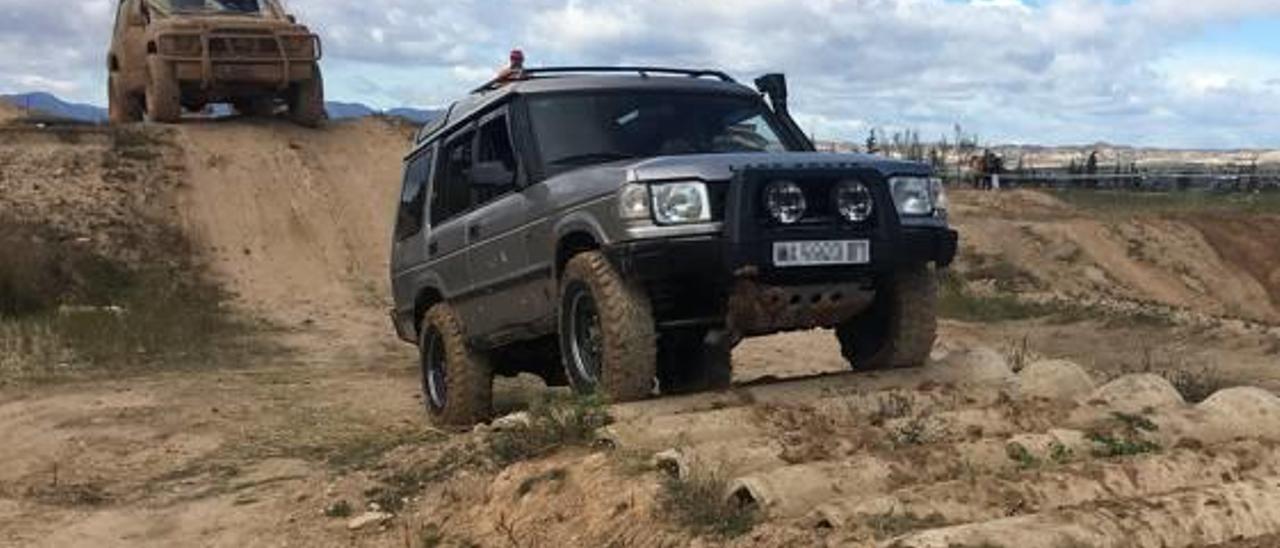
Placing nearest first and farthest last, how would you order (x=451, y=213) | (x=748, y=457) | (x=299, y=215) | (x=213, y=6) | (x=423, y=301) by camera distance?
(x=748, y=457), (x=451, y=213), (x=423, y=301), (x=299, y=215), (x=213, y=6)

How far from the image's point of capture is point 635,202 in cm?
670

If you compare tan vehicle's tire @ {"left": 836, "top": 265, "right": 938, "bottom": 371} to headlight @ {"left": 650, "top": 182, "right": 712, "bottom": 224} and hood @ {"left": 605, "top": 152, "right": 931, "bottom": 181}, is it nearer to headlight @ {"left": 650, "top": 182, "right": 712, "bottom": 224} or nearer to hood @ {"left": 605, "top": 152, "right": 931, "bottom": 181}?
hood @ {"left": 605, "top": 152, "right": 931, "bottom": 181}

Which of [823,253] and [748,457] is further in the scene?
[823,253]

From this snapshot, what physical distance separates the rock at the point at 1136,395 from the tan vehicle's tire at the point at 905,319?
Result: 98 centimetres

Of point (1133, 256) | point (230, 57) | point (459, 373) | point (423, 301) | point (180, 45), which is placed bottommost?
point (1133, 256)

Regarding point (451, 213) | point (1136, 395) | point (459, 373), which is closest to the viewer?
point (1136, 395)

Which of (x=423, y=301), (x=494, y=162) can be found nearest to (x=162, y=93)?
(x=423, y=301)

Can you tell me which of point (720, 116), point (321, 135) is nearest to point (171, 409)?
point (720, 116)

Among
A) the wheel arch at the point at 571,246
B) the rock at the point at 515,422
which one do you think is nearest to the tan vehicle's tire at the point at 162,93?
the wheel arch at the point at 571,246

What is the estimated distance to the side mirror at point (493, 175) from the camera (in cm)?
786

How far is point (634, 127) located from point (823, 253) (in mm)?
1647

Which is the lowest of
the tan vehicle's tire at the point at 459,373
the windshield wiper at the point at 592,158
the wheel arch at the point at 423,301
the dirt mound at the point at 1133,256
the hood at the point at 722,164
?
the dirt mound at the point at 1133,256

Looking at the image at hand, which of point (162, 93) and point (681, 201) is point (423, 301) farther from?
point (162, 93)

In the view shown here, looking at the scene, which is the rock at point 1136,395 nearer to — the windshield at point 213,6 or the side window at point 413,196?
the side window at point 413,196
